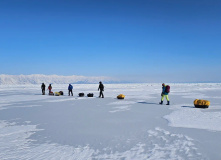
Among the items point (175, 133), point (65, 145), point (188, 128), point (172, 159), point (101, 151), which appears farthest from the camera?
point (188, 128)

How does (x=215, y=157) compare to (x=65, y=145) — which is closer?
(x=215, y=157)

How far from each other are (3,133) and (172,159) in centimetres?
564

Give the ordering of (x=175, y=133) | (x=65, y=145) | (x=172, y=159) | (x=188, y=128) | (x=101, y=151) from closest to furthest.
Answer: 1. (x=172, y=159)
2. (x=101, y=151)
3. (x=65, y=145)
4. (x=175, y=133)
5. (x=188, y=128)

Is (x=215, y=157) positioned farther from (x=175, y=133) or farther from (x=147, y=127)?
(x=147, y=127)

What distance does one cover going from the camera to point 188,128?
24.5 feet

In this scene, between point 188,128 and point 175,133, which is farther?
point 188,128

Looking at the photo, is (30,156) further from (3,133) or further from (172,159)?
(172,159)

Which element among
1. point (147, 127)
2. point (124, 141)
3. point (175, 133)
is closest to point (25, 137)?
point (124, 141)

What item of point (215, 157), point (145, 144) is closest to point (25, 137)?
point (145, 144)

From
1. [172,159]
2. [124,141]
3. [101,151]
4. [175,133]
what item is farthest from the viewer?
[175,133]

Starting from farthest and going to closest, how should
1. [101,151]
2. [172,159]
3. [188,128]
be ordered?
[188,128]
[101,151]
[172,159]

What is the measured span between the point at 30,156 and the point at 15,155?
388 mm

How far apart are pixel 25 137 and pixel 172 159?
4.53 m

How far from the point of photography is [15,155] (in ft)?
15.4
